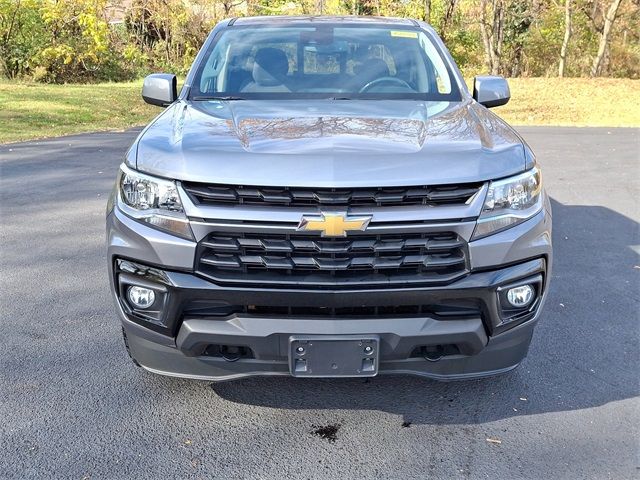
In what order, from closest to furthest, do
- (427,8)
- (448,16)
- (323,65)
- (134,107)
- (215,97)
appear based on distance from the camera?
(215,97) < (323,65) < (134,107) < (427,8) < (448,16)

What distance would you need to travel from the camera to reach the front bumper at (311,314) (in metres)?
2.54

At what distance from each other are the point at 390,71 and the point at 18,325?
2.86 meters

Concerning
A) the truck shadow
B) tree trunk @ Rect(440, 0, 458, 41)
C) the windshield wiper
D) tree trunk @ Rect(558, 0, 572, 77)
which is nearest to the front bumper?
the truck shadow

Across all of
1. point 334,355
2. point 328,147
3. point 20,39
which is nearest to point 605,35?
point 20,39

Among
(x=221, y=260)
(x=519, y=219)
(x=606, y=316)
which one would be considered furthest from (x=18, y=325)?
(x=606, y=316)

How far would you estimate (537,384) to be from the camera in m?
3.40

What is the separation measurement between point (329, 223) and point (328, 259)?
15 centimetres

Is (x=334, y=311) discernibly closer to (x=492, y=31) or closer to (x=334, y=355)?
(x=334, y=355)

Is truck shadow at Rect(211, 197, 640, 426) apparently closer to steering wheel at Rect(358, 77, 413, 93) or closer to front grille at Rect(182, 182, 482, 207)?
front grille at Rect(182, 182, 482, 207)

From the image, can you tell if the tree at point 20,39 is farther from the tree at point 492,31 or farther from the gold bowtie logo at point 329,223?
the gold bowtie logo at point 329,223

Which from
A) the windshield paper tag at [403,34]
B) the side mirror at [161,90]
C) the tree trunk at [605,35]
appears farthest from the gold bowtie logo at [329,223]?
the tree trunk at [605,35]

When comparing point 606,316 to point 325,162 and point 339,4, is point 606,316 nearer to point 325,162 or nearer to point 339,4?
point 325,162

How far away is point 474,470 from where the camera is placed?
2.72 metres

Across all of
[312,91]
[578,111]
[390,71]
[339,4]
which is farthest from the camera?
[339,4]
